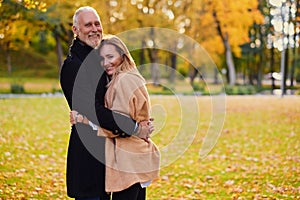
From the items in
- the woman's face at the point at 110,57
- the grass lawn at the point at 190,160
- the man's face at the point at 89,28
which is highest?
the man's face at the point at 89,28

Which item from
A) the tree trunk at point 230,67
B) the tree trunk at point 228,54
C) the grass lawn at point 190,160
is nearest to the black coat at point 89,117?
the grass lawn at point 190,160

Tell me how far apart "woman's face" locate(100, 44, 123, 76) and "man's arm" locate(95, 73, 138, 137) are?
0.13 metres

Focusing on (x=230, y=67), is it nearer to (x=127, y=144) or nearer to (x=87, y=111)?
(x=127, y=144)

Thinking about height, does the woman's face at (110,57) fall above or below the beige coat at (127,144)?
above

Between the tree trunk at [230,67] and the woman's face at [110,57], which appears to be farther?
the tree trunk at [230,67]

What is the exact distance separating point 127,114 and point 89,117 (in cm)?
26

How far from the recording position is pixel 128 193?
3158mm

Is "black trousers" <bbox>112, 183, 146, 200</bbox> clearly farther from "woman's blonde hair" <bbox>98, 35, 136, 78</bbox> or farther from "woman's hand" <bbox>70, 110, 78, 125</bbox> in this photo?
"woman's blonde hair" <bbox>98, 35, 136, 78</bbox>

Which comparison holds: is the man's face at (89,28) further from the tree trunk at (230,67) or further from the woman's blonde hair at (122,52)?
the tree trunk at (230,67)

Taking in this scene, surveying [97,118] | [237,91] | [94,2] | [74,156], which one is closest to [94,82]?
[97,118]

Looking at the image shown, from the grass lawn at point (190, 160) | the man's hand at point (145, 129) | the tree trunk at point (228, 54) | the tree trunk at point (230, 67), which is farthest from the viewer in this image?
the tree trunk at point (230, 67)

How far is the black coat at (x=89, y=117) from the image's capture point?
2.97m

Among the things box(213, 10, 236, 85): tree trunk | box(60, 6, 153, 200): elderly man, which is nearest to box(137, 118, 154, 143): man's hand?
box(60, 6, 153, 200): elderly man

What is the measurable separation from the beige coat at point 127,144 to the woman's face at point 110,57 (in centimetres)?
10
